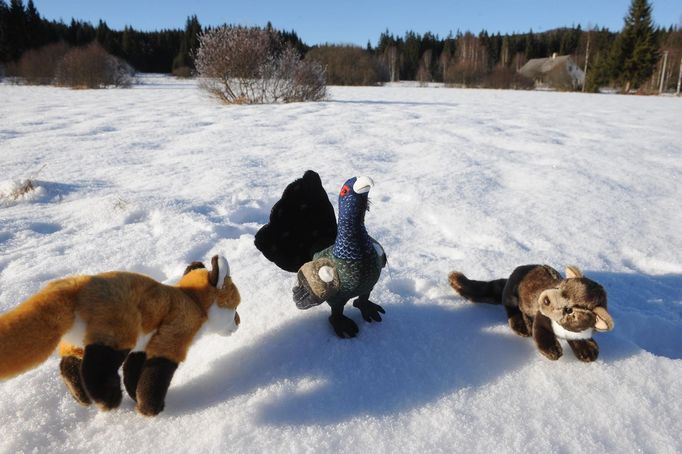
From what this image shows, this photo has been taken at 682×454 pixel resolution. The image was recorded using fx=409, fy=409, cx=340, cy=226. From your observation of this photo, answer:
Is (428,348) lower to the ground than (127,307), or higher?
lower

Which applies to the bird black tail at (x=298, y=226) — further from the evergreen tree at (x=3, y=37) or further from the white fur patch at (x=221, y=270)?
the evergreen tree at (x=3, y=37)

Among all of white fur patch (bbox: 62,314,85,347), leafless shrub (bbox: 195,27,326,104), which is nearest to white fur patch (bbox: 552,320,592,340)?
white fur patch (bbox: 62,314,85,347)

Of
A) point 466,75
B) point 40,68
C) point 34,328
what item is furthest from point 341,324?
point 466,75

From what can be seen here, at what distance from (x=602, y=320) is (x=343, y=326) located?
2.92 ft

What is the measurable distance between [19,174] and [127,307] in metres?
4.02

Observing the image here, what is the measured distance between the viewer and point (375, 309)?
1.74 metres

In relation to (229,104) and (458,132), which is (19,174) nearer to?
(458,132)

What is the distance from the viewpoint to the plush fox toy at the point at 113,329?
3.02 feet

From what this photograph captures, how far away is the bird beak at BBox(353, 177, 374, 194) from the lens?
4.45 feet

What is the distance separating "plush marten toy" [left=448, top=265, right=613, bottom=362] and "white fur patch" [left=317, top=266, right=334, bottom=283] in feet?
2.50

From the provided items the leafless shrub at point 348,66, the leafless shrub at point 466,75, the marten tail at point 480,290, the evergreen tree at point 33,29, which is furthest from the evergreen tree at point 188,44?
the marten tail at point 480,290

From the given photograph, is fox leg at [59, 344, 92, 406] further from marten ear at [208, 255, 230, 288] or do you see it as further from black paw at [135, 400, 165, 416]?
marten ear at [208, 255, 230, 288]

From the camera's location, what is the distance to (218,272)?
130cm

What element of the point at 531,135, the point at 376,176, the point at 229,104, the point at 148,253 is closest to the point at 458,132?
the point at 531,135
